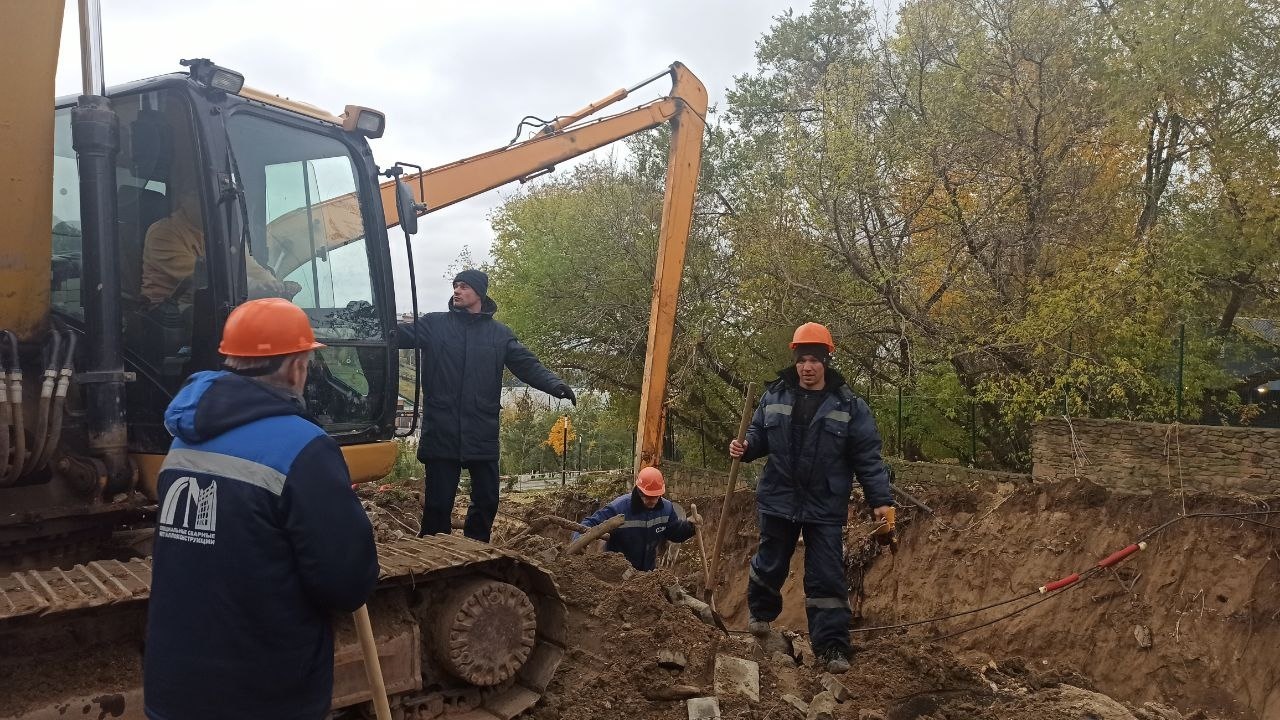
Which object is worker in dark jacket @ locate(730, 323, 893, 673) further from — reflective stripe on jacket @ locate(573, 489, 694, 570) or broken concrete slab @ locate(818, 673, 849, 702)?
reflective stripe on jacket @ locate(573, 489, 694, 570)

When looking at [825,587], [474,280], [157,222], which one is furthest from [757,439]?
[157,222]

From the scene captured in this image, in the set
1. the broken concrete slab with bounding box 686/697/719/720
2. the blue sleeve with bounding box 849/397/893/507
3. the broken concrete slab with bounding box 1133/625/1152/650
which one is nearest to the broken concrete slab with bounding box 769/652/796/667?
the broken concrete slab with bounding box 686/697/719/720

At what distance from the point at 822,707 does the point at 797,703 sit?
0.41 ft

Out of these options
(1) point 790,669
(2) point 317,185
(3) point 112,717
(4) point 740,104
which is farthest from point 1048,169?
(4) point 740,104

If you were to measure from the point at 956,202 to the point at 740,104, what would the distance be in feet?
42.4

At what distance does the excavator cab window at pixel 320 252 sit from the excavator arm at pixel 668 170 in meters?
2.02

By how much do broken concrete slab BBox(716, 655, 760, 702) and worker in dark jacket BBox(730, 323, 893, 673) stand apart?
2.54 feet

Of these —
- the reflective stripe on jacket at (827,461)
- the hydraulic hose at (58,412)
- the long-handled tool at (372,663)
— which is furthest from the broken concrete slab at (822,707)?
the hydraulic hose at (58,412)

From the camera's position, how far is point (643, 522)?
21.6ft

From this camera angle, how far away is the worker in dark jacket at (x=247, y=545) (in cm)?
222

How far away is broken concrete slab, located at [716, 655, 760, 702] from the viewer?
14.1ft

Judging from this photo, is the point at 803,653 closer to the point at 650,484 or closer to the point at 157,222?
the point at 650,484

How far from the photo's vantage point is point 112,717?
3178 millimetres

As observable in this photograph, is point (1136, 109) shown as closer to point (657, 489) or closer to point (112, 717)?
point (657, 489)
